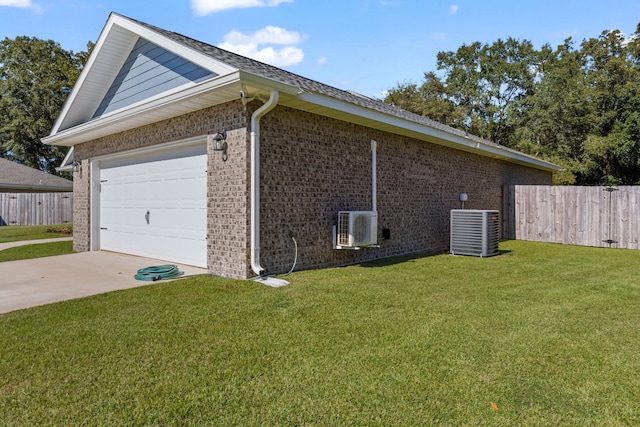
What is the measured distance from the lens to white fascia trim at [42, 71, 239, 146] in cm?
532

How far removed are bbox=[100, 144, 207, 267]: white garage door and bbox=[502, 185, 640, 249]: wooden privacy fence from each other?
10323mm

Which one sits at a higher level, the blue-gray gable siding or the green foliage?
the green foliage

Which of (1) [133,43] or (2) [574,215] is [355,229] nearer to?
(1) [133,43]

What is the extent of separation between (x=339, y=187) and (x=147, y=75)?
4222 mm

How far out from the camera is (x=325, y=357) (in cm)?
306

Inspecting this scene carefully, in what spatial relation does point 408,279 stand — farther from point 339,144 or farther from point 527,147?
point 527,147

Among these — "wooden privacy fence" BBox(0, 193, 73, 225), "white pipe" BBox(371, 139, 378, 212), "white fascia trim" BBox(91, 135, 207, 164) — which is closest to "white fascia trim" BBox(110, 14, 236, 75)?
"white fascia trim" BBox(91, 135, 207, 164)

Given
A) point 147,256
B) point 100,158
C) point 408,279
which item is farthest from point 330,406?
point 100,158

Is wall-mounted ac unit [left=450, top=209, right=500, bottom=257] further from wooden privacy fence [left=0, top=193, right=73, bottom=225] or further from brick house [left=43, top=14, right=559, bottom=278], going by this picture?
wooden privacy fence [left=0, top=193, right=73, bottom=225]

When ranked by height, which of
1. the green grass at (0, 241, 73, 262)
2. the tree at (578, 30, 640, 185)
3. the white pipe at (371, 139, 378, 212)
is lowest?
the green grass at (0, 241, 73, 262)

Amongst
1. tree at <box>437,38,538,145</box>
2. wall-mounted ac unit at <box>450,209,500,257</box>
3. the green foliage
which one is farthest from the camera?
tree at <box>437,38,538,145</box>

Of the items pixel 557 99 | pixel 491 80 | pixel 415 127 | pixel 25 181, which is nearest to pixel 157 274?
A: pixel 415 127

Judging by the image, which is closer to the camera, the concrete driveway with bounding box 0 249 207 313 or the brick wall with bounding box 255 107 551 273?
the concrete driveway with bounding box 0 249 207 313

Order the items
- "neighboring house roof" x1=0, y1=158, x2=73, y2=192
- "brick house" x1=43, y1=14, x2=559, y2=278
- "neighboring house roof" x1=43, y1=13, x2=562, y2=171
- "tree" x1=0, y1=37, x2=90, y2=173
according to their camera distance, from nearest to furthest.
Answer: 1. "neighboring house roof" x1=43, y1=13, x2=562, y2=171
2. "brick house" x1=43, y1=14, x2=559, y2=278
3. "neighboring house roof" x1=0, y1=158, x2=73, y2=192
4. "tree" x1=0, y1=37, x2=90, y2=173
